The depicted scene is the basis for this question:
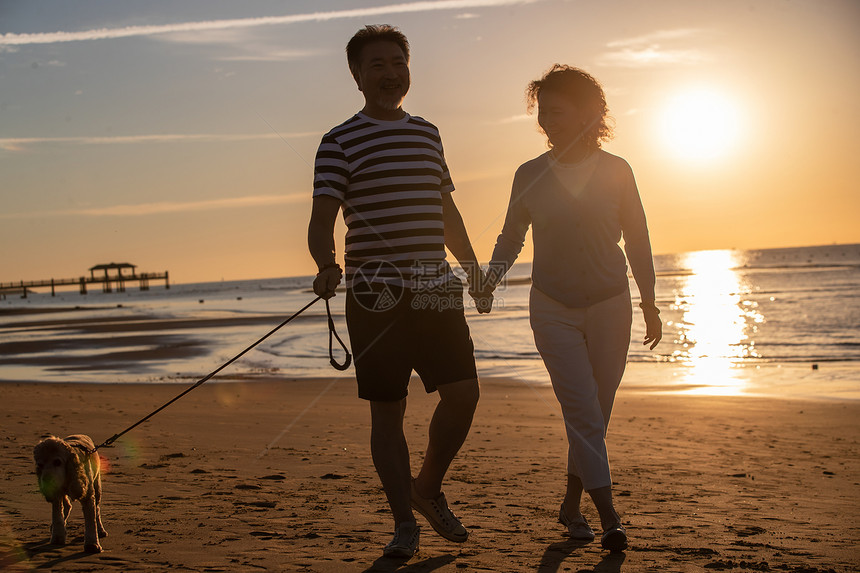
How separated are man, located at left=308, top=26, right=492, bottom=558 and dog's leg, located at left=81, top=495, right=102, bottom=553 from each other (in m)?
1.33

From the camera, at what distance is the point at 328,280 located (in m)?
3.09

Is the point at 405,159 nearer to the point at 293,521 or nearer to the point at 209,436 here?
the point at 293,521

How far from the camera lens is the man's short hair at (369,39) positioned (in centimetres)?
329

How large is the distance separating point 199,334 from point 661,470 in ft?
70.9

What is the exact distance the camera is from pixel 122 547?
3469 mm

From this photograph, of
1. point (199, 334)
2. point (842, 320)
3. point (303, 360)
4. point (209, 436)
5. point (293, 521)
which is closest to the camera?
point (293, 521)

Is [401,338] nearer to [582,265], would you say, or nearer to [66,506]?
[582,265]

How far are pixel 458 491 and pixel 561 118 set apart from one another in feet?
7.91

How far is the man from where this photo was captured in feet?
10.5

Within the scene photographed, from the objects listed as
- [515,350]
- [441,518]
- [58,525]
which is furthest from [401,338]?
[515,350]

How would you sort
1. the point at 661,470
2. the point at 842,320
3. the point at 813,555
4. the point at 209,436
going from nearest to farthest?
the point at 813,555 < the point at 661,470 < the point at 209,436 < the point at 842,320

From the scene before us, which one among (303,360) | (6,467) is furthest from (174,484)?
(303,360)

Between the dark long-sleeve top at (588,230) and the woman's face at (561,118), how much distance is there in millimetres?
121

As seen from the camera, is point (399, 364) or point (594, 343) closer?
point (399, 364)
